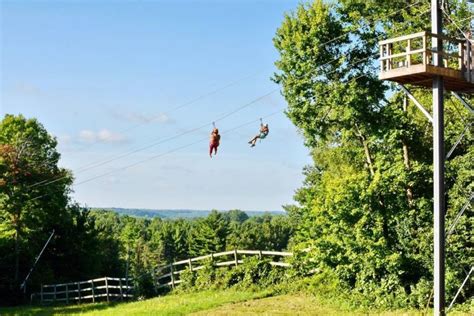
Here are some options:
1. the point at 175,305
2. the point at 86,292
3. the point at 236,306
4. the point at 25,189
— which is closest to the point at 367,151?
the point at 236,306

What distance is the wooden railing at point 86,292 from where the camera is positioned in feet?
100

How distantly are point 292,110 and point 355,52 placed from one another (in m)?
3.18

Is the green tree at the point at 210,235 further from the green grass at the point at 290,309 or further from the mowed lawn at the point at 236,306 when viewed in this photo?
the green grass at the point at 290,309

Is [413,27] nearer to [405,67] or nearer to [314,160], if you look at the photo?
[405,67]

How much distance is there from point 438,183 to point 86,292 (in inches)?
1046

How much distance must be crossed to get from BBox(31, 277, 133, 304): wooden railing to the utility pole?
64.4ft

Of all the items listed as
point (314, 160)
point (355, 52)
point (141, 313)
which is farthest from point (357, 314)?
point (314, 160)

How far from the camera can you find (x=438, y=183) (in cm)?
1322

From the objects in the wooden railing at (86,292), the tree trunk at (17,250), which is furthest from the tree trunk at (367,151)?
the tree trunk at (17,250)

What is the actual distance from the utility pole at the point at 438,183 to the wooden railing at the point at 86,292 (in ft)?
64.4

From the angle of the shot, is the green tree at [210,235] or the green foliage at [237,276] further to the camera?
the green tree at [210,235]

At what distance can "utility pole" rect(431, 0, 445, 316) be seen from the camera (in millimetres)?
12914

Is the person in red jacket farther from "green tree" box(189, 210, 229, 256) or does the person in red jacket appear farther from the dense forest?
"green tree" box(189, 210, 229, 256)

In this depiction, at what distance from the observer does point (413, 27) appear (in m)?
21.9
